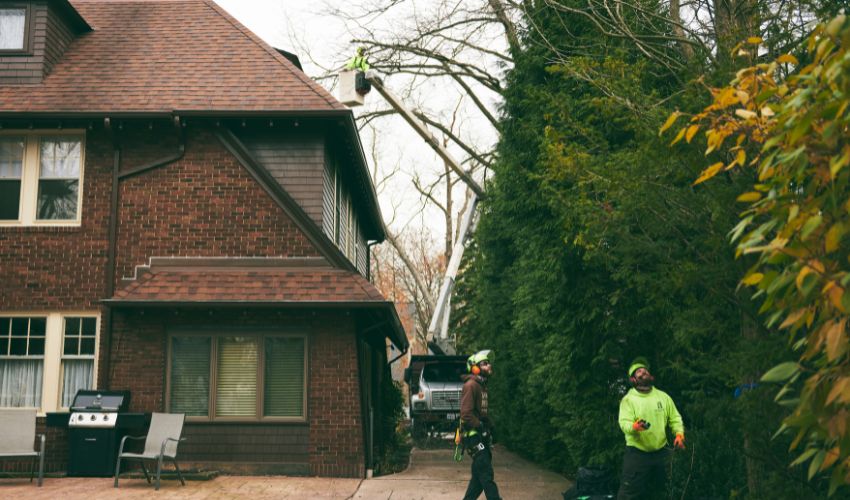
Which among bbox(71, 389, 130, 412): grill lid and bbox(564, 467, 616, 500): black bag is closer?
bbox(564, 467, 616, 500): black bag

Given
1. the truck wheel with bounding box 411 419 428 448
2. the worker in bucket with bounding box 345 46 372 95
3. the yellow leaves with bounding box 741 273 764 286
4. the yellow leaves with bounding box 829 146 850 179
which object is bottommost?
the truck wheel with bounding box 411 419 428 448

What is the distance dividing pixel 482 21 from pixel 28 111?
1217 centimetres

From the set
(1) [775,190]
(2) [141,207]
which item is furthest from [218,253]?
(1) [775,190]

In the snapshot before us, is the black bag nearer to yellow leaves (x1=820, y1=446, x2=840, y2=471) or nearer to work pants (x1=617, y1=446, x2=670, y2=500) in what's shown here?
work pants (x1=617, y1=446, x2=670, y2=500)

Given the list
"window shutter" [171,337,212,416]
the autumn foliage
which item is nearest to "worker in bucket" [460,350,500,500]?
"window shutter" [171,337,212,416]

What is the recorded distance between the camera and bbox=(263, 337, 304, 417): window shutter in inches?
572

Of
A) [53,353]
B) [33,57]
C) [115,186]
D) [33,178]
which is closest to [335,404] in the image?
[53,353]

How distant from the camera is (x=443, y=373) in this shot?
24859 millimetres

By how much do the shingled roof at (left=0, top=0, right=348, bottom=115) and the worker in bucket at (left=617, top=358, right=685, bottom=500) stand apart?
316 inches

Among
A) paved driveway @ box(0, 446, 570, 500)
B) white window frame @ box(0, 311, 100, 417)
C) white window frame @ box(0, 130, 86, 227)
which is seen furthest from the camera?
white window frame @ box(0, 130, 86, 227)

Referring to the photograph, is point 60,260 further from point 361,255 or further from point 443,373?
point 443,373

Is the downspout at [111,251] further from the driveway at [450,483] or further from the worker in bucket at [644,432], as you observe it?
the worker in bucket at [644,432]

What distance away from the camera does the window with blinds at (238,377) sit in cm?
1450

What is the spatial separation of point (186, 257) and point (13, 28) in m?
5.74
